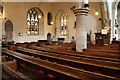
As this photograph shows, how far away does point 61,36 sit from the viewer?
17.3 metres

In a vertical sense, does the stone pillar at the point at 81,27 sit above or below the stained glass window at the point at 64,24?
below

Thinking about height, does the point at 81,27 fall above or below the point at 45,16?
below

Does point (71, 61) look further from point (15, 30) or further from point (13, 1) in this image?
point (13, 1)

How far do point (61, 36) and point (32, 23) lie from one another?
15.7 ft

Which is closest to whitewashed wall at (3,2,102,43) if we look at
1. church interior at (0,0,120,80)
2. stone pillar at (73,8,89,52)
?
church interior at (0,0,120,80)

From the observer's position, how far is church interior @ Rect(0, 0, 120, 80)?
10.2 ft

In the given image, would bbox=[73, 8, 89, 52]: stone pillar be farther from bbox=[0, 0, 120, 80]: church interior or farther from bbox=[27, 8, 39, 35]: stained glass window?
bbox=[27, 8, 39, 35]: stained glass window

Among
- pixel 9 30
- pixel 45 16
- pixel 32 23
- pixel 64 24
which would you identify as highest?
pixel 45 16

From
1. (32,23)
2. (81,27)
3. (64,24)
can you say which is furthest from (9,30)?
(81,27)

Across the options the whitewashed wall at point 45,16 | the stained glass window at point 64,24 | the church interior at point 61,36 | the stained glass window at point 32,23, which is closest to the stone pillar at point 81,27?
the church interior at point 61,36

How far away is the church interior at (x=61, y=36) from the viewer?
3.10m

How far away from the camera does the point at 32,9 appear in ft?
55.8

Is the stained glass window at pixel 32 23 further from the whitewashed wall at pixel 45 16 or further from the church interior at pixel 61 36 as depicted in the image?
the whitewashed wall at pixel 45 16

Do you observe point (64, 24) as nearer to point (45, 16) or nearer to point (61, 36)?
point (61, 36)
